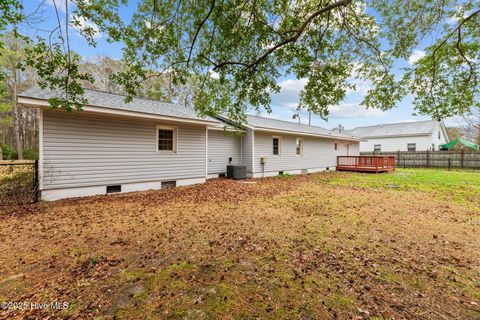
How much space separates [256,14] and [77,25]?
3573mm

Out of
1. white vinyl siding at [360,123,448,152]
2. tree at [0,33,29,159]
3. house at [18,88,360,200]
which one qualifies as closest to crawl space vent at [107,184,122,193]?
house at [18,88,360,200]

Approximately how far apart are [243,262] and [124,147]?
6.66m

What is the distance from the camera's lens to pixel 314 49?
5.38m

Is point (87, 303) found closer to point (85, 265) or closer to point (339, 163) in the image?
point (85, 265)

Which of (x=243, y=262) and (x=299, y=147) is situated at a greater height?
(x=299, y=147)

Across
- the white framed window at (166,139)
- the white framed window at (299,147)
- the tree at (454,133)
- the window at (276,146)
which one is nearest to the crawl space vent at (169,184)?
the white framed window at (166,139)

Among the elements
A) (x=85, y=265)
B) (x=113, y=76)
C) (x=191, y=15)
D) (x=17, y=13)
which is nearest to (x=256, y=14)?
(x=191, y=15)

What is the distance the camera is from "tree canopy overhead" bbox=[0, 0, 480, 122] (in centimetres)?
468

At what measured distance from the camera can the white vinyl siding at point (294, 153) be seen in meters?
12.9

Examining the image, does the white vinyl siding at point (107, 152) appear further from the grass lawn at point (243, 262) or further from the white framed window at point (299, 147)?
the white framed window at point (299, 147)

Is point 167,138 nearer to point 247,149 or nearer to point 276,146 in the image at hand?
point 247,149

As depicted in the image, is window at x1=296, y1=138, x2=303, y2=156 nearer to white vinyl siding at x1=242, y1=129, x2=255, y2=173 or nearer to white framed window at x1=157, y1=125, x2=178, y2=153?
white vinyl siding at x1=242, y1=129, x2=255, y2=173

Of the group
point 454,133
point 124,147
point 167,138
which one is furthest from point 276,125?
point 454,133

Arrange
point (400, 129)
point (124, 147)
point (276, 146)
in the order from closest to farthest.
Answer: point (124, 147) < point (276, 146) < point (400, 129)
